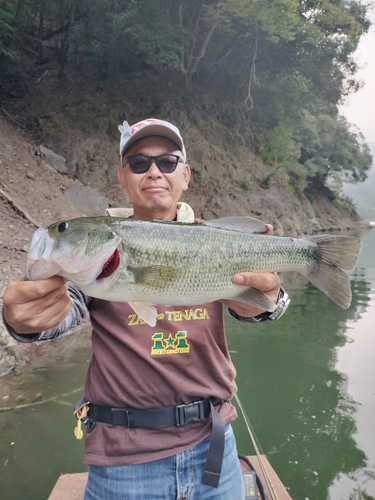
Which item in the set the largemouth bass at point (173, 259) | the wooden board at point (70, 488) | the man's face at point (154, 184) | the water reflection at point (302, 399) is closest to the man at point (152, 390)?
the largemouth bass at point (173, 259)

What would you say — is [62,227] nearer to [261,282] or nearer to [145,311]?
[145,311]

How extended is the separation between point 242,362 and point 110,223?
5734 millimetres

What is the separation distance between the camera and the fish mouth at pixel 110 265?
2109 mm

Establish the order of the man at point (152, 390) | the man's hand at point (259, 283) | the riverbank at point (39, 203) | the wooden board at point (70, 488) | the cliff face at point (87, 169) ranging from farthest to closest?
the cliff face at point (87, 169)
the riverbank at point (39, 203)
the wooden board at point (70, 488)
the man's hand at point (259, 283)
the man at point (152, 390)

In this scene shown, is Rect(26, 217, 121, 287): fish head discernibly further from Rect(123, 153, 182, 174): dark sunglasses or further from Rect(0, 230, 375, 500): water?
Rect(0, 230, 375, 500): water

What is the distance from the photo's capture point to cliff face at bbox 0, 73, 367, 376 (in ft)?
36.2

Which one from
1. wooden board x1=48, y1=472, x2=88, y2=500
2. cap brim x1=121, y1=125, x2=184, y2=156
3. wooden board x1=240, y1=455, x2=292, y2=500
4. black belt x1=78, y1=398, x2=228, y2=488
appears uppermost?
cap brim x1=121, y1=125, x2=184, y2=156

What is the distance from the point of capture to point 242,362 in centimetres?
728

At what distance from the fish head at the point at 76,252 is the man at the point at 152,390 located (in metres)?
0.08

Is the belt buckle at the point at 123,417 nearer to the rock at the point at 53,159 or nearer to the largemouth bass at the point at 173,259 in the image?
the largemouth bass at the point at 173,259

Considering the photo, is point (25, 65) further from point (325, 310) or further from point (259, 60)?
point (325, 310)

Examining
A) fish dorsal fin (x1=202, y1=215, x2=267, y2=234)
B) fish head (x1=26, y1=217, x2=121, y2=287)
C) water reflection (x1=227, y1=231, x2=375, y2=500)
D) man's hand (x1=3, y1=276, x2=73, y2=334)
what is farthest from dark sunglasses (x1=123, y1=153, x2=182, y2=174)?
water reflection (x1=227, y1=231, x2=375, y2=500)

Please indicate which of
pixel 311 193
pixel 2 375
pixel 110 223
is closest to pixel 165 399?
pixel 110 223

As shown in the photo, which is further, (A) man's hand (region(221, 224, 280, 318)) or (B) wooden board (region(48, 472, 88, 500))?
(B) wooden board (region(48, 472, 88, 500))
